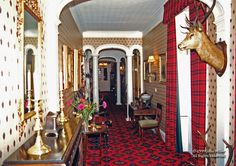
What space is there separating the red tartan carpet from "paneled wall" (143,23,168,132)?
93 centimetres

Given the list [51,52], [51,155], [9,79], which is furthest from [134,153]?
[9,79]

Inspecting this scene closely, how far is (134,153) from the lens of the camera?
573 cm

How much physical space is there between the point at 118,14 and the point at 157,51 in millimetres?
1616

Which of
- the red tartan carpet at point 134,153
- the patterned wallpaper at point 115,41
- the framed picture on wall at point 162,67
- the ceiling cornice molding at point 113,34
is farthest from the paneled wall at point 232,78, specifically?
the patterned wallpaper at point 115,41

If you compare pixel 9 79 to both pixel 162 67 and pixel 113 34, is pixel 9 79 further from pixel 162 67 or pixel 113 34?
pixel 113 34

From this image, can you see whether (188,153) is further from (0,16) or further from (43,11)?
(0,16)

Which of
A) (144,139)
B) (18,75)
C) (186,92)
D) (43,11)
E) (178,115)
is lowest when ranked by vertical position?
(144,139)

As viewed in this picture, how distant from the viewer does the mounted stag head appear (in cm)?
338

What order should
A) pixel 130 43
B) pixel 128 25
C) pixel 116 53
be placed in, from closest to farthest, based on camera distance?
1. pixel 128 25
2. pixel 130 43
3. pixel 116 53

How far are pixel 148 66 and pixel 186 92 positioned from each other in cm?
335

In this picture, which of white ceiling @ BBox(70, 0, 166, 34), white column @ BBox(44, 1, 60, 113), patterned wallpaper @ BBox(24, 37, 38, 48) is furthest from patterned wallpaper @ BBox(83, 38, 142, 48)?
patterned wallpaper @ BBox(24, 37, 38, 48)

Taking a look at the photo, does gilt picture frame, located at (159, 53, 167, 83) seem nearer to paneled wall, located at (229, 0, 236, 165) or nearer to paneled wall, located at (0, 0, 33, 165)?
paneled wall, located at (229, 0, 236, 165)

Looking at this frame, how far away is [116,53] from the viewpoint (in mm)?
16359

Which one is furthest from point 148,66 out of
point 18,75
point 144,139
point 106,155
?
point 18,75
